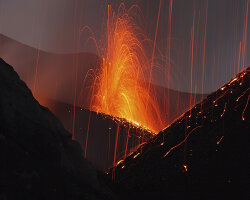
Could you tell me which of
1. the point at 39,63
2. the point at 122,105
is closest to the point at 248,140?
the point at 122,105

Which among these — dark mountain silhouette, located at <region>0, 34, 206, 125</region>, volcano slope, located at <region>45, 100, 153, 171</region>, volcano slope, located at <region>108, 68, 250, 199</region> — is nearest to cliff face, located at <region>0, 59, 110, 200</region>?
volcano slope, located at <region>108, 68, 250, 199</region>

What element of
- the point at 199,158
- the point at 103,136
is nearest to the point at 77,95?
the point at 103,136

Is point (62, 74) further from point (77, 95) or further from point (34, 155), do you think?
point (34, 155)

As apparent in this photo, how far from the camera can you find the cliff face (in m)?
4.91

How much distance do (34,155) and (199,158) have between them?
598cm

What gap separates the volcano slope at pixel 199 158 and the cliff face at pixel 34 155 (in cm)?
175

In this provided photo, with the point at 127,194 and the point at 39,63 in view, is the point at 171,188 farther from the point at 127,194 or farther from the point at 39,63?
the point at 39,63

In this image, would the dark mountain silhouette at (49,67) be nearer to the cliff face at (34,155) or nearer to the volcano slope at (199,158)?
the volcano slope at (199,158)

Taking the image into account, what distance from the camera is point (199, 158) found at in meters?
10.0

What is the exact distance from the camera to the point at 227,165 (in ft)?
30.4

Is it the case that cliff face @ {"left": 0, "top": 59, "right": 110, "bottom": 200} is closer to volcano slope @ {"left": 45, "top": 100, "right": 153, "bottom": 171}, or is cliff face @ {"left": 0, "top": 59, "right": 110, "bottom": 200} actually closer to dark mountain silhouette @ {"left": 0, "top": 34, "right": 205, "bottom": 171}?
volcano slope @ {"left": 45, "top": 100, "right": 153, "bottom": 171}

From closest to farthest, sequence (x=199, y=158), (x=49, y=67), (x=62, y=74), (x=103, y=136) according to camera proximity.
Answer: (x=199, y=158) < (x=103, y=136) < (x=62, y=74) < (x=49, y=67)

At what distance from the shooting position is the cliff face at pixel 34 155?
4.91 m

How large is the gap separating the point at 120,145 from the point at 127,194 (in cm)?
1507
